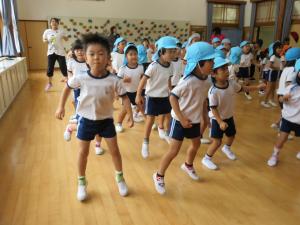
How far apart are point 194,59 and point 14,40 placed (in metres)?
7.15

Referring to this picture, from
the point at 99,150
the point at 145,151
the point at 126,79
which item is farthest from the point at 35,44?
the point at 145,151

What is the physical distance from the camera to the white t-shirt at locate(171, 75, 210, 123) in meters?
1.94

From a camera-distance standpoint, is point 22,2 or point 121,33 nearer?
point 22,2

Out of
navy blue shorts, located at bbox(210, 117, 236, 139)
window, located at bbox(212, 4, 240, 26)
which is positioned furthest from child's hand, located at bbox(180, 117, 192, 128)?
window, located at bbox(212, 4, 240, 26)

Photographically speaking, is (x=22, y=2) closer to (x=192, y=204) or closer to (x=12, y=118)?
A: (x=12, y=118)

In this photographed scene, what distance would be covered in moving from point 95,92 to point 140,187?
936mm

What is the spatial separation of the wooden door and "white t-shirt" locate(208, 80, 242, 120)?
9.22 metres

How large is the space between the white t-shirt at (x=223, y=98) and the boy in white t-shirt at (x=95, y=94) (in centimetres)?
84

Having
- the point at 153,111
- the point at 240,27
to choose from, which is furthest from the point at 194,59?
the point at 240,27

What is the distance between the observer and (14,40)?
7.37 meters

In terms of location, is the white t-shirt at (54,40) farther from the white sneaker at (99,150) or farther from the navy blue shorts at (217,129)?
the navy blue shorts at (217,129)

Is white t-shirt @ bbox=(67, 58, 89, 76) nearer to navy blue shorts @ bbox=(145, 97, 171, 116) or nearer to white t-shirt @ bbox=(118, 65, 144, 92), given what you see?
white t-shirt @ bbox=(118, 65, 144, 92)

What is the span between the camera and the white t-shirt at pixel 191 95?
194cm

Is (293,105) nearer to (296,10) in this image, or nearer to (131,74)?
(131,74)
